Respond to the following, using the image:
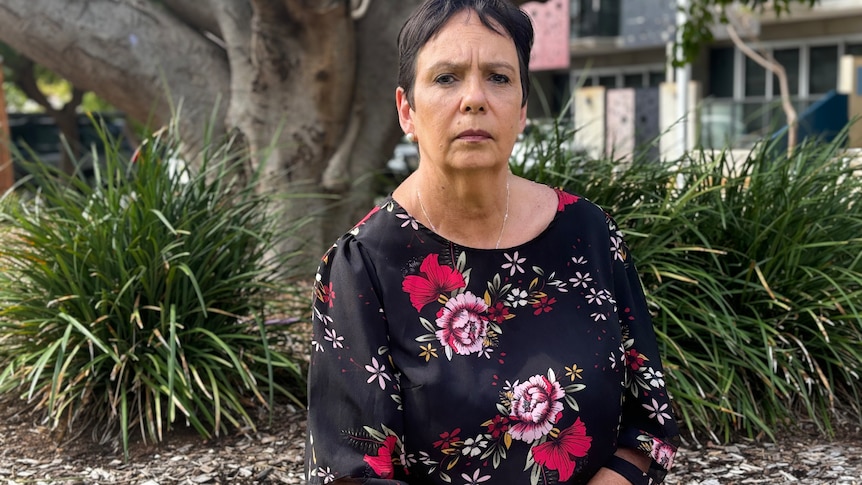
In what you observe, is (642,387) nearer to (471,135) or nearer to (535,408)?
(535,408)

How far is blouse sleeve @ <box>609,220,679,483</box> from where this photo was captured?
2074 millimetres

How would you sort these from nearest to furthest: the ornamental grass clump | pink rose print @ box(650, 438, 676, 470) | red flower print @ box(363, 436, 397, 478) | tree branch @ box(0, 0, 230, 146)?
red flower print @ box(363, 436, 397, 478) < pink rose print @ box(650, 438, 676, 470) < the ornamental grass clump < tree branch @ box(0, 0, 230, 146)

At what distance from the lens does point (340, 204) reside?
6.03 meters

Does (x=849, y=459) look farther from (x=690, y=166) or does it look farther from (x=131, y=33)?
(x=131, y=33)

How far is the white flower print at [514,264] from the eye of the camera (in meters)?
1.98

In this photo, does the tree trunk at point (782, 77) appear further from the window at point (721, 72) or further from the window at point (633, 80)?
the window at point (633, 80)

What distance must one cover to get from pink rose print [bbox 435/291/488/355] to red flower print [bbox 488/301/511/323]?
2 cm

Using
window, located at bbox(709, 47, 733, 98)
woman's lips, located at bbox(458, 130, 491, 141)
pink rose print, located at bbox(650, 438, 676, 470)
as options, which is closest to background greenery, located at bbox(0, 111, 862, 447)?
pink rose print, located at bbox(650, 438, 676, 470)

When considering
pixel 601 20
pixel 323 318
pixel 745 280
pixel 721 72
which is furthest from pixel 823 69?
pixel 323 318

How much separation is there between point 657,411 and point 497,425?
400mm

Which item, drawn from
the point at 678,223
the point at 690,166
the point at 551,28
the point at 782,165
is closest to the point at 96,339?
the point at 678,223

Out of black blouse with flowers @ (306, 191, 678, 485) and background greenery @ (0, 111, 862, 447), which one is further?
background greenery @ (0, 111, 862, 447)

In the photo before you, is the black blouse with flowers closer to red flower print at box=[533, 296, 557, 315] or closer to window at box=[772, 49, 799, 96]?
red flower print at box=[533, 296, 557, 315]

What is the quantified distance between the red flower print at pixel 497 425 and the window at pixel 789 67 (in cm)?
2354
